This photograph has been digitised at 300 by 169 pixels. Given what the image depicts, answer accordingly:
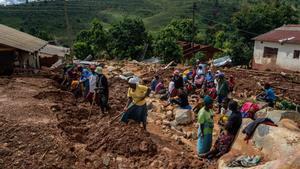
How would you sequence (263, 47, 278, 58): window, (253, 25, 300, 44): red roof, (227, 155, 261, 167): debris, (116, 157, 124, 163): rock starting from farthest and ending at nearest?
(263, 47, 278, 58): window, (253, 25, 300, 44): red roof, (116, 157, 124, 163): rock, (227, 155, 261, 167): debris

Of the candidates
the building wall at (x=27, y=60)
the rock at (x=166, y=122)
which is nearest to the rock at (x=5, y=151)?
the rock at (x=166, y=122)

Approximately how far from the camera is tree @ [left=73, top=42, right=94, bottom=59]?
34375 mm

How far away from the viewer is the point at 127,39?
102ft

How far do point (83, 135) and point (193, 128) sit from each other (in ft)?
11.1

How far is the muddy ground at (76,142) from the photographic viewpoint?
6398 mm

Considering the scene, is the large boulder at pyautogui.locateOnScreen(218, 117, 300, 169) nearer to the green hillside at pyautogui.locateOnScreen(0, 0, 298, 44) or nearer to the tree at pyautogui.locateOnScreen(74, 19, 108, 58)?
the tree at pyautogui.locateOnScreen(74, 19, 108, 58)

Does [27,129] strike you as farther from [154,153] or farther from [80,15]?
[80,15]

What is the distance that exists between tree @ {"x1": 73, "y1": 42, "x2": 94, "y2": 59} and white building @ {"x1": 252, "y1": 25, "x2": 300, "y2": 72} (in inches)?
668

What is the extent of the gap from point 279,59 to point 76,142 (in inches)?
883

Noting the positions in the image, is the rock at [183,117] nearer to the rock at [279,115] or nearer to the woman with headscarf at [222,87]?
the woman with headscarf at [222,87]

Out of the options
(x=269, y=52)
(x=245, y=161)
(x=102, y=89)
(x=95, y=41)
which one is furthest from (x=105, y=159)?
(x=95, y=41)

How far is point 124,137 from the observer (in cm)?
725

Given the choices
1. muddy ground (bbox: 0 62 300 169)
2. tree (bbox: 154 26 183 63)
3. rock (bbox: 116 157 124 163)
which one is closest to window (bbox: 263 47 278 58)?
tree (bbox: 154 26 183 63)

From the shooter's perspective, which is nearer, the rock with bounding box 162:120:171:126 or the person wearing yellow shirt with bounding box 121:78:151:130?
the person wearing yellow shirt with bounding box 121:78:151:130
